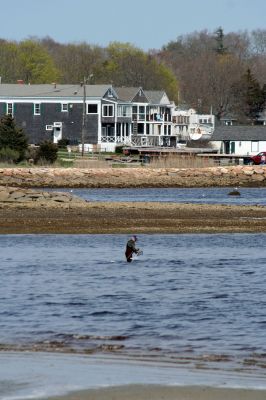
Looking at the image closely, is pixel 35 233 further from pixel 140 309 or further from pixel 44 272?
pixel 140 309

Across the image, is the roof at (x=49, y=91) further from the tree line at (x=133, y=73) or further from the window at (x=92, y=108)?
the tree line at (x=133, y=73)

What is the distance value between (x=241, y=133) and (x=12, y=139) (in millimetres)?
33266

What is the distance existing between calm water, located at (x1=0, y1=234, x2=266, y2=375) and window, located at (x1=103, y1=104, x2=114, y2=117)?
75.0m

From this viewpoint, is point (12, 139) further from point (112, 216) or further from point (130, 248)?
point (130, 248)

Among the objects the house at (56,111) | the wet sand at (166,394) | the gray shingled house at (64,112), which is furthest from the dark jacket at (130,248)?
the house at (56,111)

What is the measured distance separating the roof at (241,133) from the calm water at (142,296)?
73.0 metres

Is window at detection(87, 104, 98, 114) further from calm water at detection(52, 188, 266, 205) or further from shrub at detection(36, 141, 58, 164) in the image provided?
calm water at detection(52, 188, 266, 205)

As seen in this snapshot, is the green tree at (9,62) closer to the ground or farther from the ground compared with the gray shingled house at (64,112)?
farther from the ground

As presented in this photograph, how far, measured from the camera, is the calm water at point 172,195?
54.4 metres

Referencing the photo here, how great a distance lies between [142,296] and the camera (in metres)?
22.3

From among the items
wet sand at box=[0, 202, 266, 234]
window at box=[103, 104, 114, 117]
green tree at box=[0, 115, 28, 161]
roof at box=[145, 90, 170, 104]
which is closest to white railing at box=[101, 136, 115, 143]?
window at box=[103, 104, 114, 117]

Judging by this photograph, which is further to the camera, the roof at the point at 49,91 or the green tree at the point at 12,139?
the roof at the point at 49,91

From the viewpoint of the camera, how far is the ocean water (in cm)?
1573

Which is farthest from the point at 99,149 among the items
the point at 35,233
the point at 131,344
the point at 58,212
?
the point at 131,344
